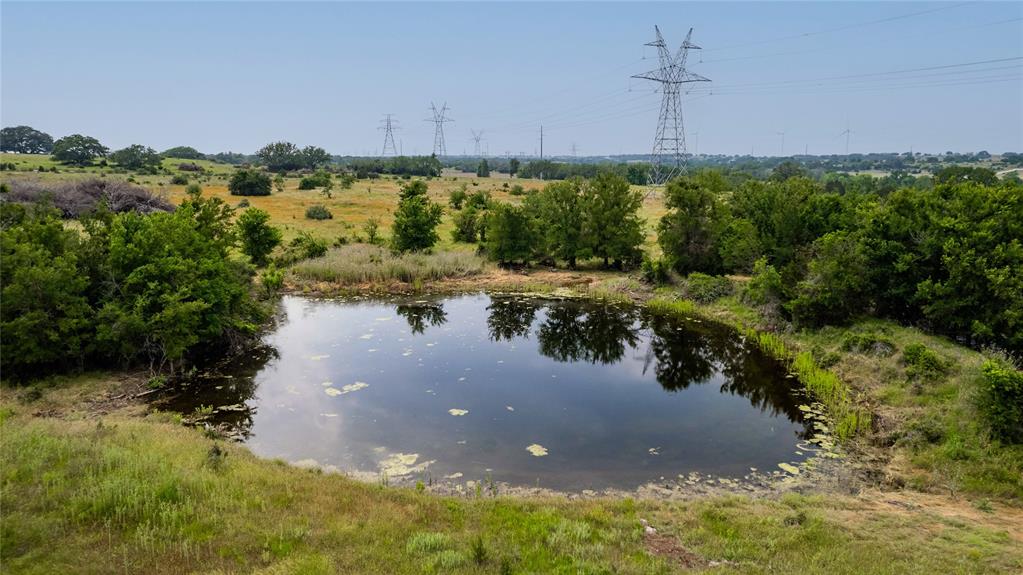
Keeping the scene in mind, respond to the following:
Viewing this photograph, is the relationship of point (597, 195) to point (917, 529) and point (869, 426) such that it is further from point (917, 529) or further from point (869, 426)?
point (917, 529)

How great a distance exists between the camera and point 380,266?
116 feet

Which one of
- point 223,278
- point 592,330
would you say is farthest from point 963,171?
point 223,278

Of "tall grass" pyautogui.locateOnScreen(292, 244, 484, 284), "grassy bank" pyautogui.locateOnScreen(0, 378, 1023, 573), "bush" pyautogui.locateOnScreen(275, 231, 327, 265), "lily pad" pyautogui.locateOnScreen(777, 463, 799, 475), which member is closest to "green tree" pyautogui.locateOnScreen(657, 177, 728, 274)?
"tall grass" pyautogui.locateOnScreen(292, 244, 484, 284)

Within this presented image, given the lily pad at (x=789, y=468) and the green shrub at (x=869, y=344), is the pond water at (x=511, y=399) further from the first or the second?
Answer: the green shrub at (x=869, y=344)

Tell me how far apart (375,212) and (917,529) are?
176 ft

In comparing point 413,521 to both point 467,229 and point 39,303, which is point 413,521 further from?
point 467,229

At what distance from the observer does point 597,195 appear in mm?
38125

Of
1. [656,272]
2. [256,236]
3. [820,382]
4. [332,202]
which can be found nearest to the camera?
[820,382]

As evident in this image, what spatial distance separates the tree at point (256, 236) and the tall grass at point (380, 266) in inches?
97.6

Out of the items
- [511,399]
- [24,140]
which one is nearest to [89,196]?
[511,399]

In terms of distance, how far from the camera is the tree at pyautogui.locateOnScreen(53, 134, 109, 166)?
8844 centimetres

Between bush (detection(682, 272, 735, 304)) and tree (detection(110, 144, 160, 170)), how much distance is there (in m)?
87.5

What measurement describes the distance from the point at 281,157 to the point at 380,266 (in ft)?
306

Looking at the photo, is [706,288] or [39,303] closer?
[39,303]
